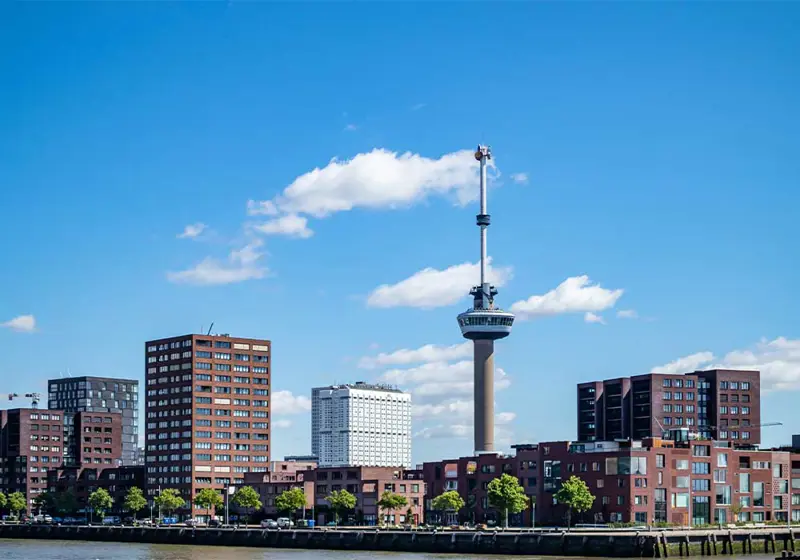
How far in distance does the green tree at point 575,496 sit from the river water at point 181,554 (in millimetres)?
37345

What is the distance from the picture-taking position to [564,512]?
Answer: 650 ft

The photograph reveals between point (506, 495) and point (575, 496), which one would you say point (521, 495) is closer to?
point (506, 495)

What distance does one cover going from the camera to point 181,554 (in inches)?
6526

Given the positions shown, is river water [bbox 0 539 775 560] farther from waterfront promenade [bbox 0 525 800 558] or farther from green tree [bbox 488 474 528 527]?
green tree [bbox 488 474 528 527]

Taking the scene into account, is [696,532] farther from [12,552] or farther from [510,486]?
[12,552]

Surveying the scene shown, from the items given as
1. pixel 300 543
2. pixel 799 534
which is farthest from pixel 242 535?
pixel 799 534

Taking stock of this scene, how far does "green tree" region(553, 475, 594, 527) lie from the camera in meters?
187

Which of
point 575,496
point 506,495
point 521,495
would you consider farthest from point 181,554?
point 575,496

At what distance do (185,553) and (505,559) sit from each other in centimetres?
4862

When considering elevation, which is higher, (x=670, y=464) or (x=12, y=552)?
(x=670, y=464)

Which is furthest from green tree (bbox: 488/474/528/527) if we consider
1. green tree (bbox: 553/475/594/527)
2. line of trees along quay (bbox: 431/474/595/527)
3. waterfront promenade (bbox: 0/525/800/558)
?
waterfront promenade (bbox: 0/525/800/558)

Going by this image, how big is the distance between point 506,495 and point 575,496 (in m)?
10.5

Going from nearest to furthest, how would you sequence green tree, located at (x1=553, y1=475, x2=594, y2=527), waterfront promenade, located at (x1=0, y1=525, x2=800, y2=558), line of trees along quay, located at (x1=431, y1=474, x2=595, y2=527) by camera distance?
1. waterfront promenade, located at (x1=0, y1=525, x2=800, y2=558)
2. green tree, located at (x1=553, y1=475, x2=594, y2=527)
3. line of trees along quay, located at (x1=431, y1=474, x2=595, y2=527)

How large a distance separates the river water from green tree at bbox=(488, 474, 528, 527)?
32163 mm
